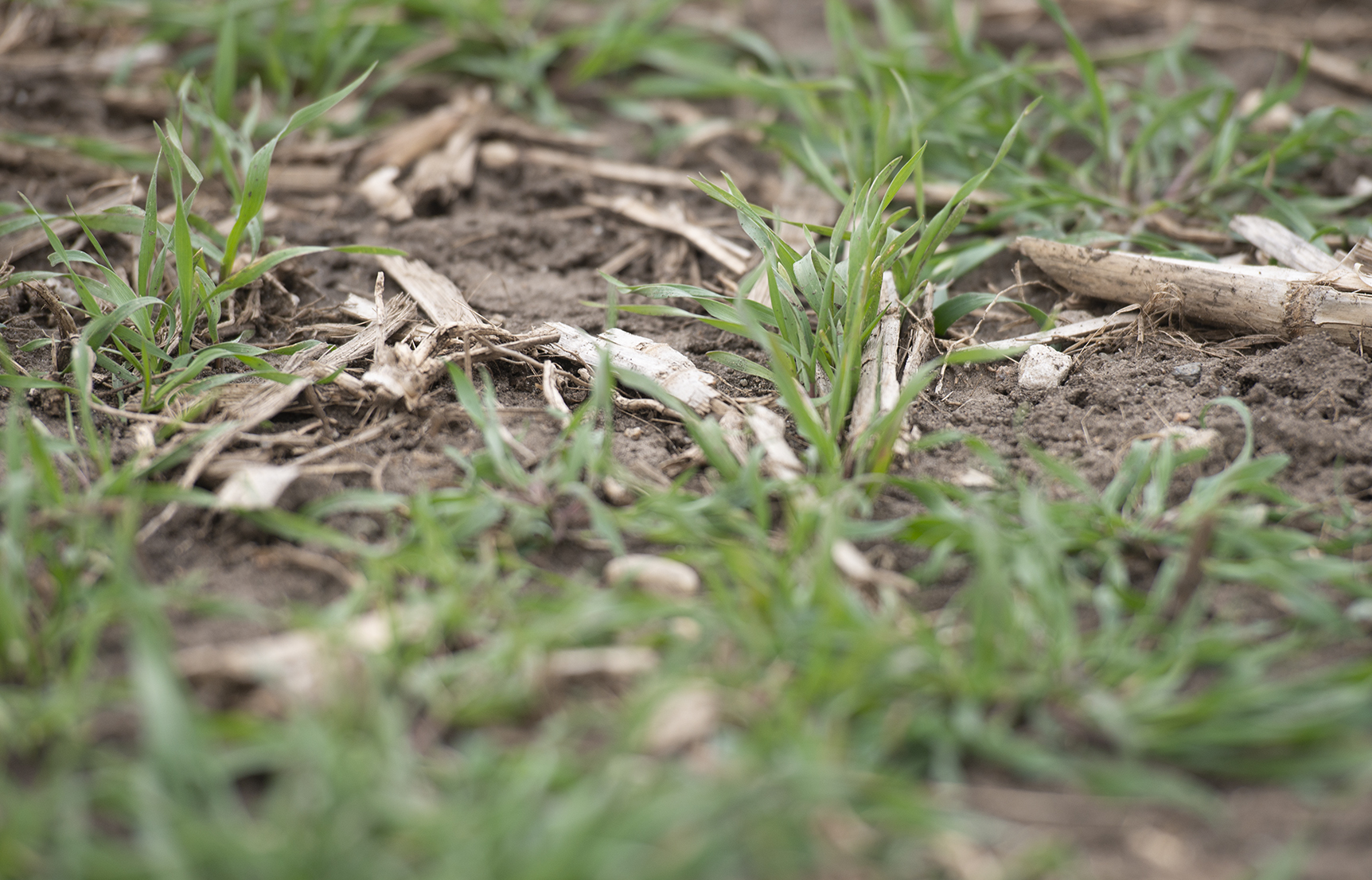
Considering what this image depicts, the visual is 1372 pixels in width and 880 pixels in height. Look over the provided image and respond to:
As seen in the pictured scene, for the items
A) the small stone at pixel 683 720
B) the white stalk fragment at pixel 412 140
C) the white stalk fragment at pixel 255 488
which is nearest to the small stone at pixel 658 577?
the small stone at pixel 683 720

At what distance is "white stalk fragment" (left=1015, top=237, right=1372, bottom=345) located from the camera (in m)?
2.10

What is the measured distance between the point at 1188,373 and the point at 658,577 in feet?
4.25

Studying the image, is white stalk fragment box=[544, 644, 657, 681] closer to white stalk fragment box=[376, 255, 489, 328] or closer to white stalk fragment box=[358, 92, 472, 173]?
white stalk fragment box=[376, 255, 489, 328]

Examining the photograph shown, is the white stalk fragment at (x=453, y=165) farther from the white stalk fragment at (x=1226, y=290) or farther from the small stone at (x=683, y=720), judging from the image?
the small stone at (x=683, y=720)

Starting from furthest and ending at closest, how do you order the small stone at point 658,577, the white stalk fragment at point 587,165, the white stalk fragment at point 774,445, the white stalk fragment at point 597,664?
the white stalk fragment at point 587,165 → the white stalk fragment at point 774,445 → the small stone at point 658,577 → the white stalk fragment at point 597,664

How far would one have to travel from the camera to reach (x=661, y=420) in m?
2.10

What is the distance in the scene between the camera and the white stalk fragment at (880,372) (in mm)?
1966

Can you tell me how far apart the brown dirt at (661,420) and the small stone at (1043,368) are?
0.04 metres

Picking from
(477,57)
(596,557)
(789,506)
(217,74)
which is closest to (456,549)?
(596,557)

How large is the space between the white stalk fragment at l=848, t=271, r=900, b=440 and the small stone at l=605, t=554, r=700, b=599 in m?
0.48

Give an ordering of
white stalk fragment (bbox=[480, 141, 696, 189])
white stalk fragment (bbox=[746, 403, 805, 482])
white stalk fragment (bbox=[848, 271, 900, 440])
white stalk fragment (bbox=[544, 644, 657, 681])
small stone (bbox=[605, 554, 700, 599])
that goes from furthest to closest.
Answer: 1. white stalk fragment (bbox=[480, 141, 696, 189])
2. white stalk fragment (bbox=[848, 271, 900, 440])
3. white stalk fragment (bbox=[746, 403, 805, 482])
4. small stone (bbox=[605, 554, 700, 599])
5. white stalk fragment (bbox=[544, 644, 657, 681])

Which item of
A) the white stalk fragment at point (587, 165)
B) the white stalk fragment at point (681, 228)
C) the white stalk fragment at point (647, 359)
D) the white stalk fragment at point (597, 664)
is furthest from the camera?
the white stalk fragment at point (587, 165)

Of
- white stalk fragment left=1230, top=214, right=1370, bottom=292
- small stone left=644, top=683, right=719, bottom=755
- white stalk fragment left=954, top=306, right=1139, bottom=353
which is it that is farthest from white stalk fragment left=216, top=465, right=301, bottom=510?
white stalk fragment left=1230, top=214, right=1370, bottom=292

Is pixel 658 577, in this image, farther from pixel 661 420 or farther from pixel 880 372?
pixel 880 372
